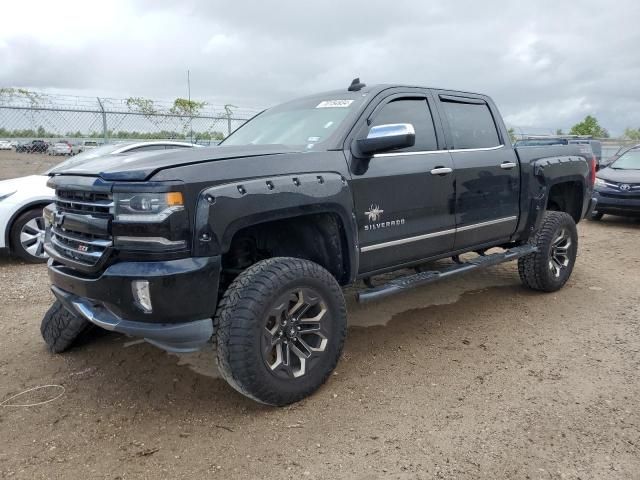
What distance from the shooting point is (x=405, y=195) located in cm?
371

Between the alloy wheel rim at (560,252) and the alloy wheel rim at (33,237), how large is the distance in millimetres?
5906

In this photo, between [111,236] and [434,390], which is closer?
[111,236]

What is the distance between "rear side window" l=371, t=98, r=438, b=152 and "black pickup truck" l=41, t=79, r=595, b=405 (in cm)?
1

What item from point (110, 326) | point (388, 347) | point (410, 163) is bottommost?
point (388, 347)

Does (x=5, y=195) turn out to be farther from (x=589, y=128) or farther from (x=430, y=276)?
(x=589, y=128)

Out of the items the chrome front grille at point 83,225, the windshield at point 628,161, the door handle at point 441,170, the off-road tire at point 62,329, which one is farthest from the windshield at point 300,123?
the windshield at point 628,161

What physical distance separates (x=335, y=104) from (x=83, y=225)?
1.95 m

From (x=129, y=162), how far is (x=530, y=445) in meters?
2.58

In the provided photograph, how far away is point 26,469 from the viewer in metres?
2.57

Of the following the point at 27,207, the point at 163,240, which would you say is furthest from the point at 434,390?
the point at 27,207

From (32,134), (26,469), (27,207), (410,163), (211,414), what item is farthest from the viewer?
(32,134)

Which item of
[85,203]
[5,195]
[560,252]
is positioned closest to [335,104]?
[85,203]

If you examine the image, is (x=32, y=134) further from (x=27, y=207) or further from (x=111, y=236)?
(x=111, y=236)

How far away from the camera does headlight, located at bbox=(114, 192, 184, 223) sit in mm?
2641
